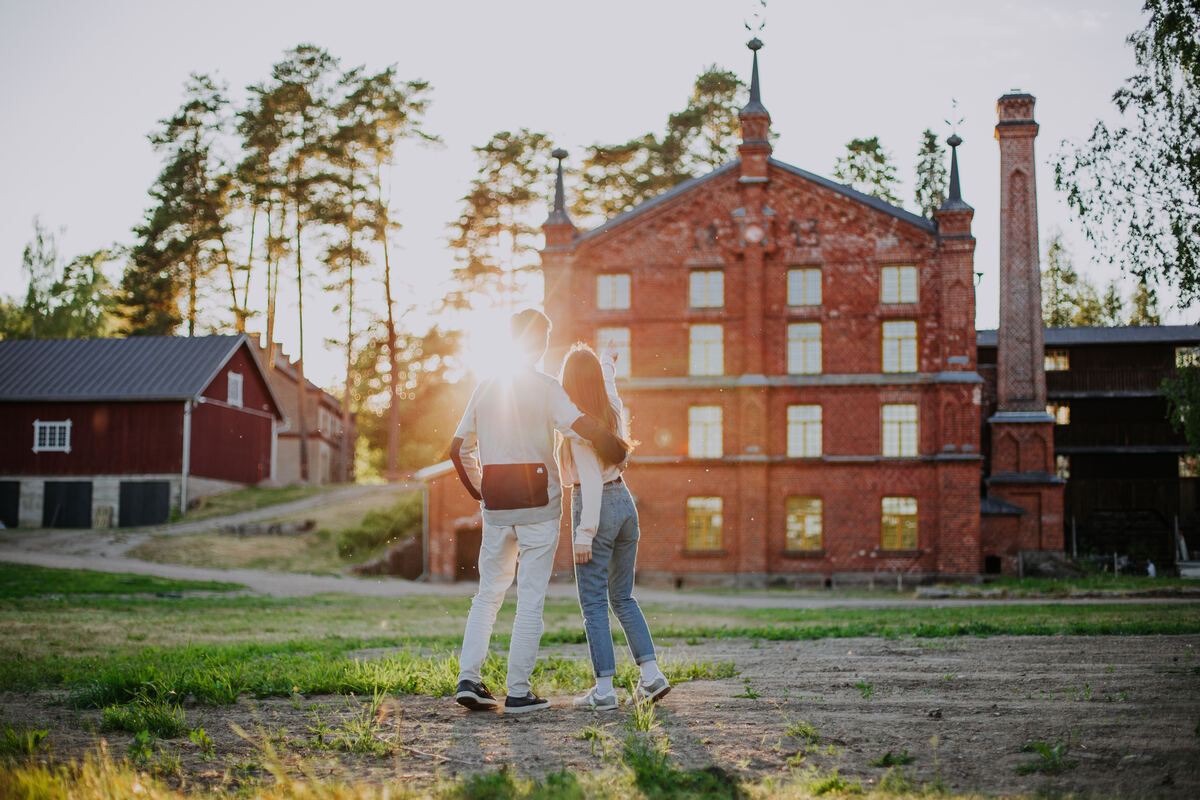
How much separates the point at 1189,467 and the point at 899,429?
19.6 m

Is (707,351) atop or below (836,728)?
atop

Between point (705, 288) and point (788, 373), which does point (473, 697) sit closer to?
A: point (788, 373)

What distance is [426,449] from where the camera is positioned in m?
58.2

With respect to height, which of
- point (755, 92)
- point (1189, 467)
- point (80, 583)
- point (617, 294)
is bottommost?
point (80, 583)

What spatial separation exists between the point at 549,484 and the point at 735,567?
2799 cm

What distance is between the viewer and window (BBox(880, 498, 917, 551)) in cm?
3350

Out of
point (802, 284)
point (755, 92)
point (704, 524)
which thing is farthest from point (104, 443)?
point (755, 92)

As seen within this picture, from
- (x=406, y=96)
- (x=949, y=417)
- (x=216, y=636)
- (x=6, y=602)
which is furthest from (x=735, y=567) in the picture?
(x=406, y=96)

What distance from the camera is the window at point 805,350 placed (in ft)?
112

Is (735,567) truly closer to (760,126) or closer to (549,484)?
(760,126)

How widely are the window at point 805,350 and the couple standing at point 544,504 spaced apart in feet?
92.2

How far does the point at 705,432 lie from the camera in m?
34.4

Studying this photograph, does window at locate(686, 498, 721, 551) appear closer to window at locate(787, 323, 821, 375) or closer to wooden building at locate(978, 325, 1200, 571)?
window at locate(787, 323, 821, 375)

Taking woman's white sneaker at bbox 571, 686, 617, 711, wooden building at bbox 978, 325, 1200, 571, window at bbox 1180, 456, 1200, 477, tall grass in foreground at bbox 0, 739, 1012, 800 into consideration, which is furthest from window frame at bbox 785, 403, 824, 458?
tall grass in foreground at bbox 0, 739, 1012, 800
